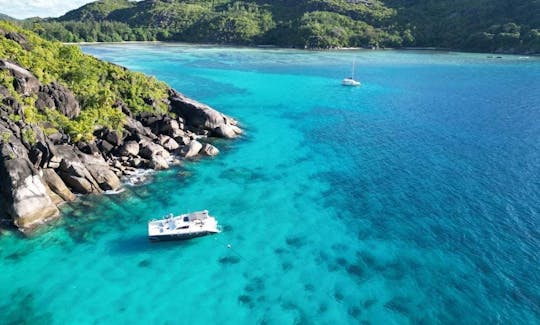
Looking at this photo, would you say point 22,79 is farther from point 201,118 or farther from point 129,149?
point 201,118

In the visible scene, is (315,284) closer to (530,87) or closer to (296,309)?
(296,309)

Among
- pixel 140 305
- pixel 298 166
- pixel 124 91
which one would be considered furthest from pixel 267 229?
pixel 124 91

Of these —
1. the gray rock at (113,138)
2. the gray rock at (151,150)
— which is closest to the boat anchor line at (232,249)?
the gray rock at (151,150)

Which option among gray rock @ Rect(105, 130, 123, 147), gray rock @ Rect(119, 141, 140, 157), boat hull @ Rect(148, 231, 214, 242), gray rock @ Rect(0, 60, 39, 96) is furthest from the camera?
gray rock @ Rect(105, 130, 123, 147)

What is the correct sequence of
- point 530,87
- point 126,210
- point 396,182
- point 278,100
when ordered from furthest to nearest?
point 530,87 < point 278,100 < point 396,182 < point 126,210

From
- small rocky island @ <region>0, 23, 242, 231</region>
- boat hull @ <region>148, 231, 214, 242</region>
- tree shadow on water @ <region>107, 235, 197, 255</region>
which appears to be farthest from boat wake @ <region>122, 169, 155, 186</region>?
boat hull @ <region>148, 231, 214, 242</region>

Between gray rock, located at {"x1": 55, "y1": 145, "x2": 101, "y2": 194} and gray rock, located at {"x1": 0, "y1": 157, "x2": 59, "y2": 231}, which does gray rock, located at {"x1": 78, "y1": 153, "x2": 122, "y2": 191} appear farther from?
gray rock, located at {"x1": 0, "y1": 157, "x2": 59, "y2": 231}
